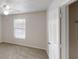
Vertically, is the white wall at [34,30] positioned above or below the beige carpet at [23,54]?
above

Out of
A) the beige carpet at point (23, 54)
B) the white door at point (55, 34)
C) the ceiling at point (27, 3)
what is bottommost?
the beige carpet at point (23, 54)

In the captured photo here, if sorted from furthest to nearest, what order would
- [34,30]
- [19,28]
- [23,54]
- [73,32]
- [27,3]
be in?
[19,28]
[34,30]
[23,54]
[27,3]
[73,32]

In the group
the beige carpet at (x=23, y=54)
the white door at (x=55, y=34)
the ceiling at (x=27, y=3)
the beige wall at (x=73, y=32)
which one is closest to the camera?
the white door at (x=55, y=34)

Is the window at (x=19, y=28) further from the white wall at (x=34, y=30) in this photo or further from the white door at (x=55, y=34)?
the white door at (x=55, y=34)

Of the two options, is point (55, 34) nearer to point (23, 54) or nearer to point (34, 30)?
point (23, 54)

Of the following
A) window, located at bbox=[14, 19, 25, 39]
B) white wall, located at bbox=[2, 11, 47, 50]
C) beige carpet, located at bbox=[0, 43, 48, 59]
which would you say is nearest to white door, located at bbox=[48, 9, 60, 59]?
beige carpet, located at bbox=[0, 43, 48, 59]

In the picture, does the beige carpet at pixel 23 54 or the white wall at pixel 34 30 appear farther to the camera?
the white wall at pixel 34 30

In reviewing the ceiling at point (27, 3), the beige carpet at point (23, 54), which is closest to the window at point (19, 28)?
the beige carpet at point (23, 54)

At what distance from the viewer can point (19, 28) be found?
7.07 metres

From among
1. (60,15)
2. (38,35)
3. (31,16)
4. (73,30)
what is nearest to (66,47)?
(73,30)

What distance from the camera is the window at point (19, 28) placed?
6846mm

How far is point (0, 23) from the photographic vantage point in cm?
794

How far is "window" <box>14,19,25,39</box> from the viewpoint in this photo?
22.5ft

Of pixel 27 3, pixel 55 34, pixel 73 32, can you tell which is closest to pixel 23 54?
pixel 27 3
